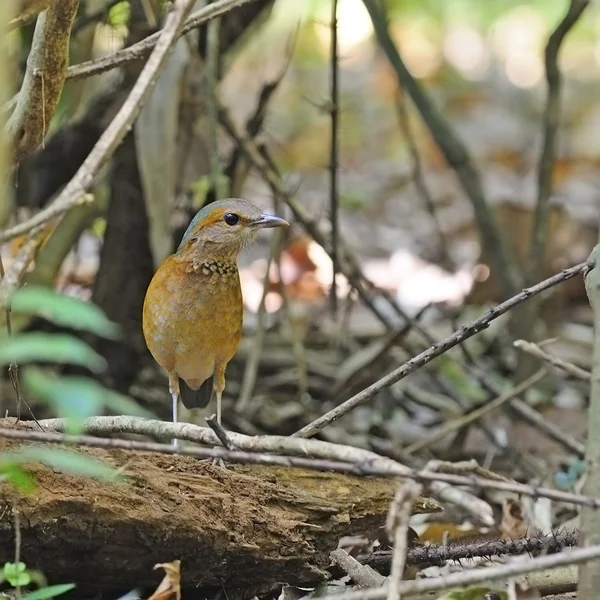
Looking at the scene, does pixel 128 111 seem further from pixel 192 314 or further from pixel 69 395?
pixel 192 314

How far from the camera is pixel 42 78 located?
2.88 meters

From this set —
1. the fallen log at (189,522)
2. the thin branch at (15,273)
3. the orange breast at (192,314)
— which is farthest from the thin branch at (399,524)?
the orange breast at (192,314)

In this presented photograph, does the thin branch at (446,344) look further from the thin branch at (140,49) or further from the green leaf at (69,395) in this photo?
the green leaf at (69,395)

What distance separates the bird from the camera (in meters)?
4.28

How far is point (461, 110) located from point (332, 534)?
11.5 metres

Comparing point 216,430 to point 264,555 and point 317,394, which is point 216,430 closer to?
point 264,555

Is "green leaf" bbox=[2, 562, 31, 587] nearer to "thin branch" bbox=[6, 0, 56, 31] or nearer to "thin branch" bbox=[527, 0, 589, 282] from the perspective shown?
"thin branch" bbox=[6, 0, 56, 31]

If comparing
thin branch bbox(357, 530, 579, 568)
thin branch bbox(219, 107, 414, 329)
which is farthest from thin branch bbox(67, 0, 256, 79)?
thin branch bbox(219, 107, 414, 329)

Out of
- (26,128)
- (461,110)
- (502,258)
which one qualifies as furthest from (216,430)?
(461,110)

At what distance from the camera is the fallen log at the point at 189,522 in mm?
2566

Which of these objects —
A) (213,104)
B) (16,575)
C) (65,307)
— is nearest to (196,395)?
(213,104)

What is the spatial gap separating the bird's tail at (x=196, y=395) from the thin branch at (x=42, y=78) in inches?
90.0

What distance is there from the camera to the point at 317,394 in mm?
6523

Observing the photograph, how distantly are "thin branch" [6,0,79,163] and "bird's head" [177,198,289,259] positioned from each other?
1.52 metres
